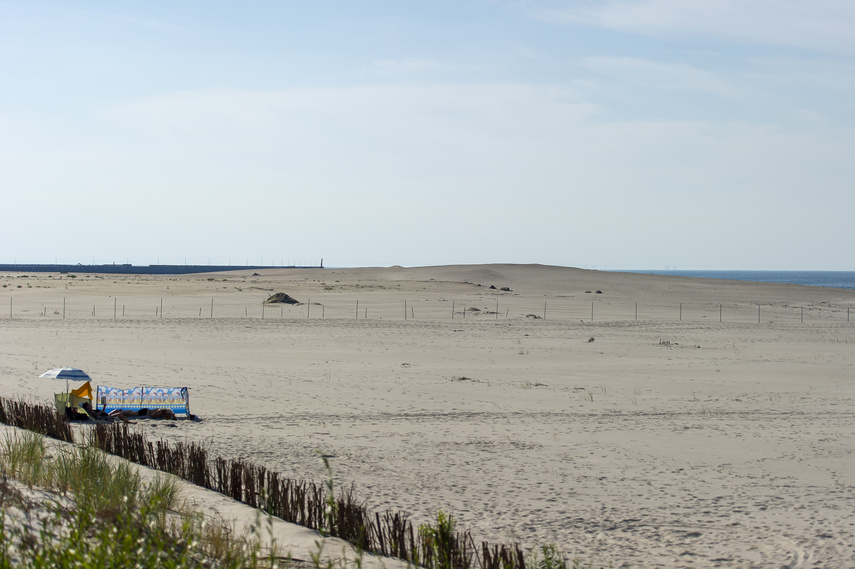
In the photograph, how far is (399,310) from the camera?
153ft

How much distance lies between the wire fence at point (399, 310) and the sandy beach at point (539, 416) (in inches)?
148

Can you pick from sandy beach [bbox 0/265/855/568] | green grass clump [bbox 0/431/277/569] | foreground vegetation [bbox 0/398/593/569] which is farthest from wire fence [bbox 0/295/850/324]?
green grass clump [bbox 0/431/277/569]

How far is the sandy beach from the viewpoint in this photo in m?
8.81

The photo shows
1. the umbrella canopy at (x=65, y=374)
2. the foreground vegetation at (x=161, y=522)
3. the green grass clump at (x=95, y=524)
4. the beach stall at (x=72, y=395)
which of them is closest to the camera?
the green grass clump at (x=95, y=524)

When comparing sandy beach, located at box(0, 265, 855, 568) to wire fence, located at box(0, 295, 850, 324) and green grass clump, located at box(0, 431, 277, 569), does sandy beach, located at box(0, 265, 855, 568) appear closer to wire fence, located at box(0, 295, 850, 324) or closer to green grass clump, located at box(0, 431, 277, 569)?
green grass clump, located at box(0, 431, 277, 569)

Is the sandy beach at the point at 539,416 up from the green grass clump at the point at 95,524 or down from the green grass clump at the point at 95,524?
down

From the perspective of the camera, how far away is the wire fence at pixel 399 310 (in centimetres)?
4100

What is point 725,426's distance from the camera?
14.4m

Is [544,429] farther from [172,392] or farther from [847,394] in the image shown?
[847,394]

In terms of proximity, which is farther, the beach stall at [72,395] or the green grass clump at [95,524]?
the beach stall at [72,395]

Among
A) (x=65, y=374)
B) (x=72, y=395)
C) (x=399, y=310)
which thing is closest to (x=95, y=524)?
(x=72, y=395)

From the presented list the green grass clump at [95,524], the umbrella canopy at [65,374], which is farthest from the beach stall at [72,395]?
the green grass clump at [95,524]

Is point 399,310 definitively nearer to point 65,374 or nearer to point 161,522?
point 65,374

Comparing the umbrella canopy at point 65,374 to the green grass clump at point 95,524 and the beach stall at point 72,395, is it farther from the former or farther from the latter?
the green grass clump at point 95,524
